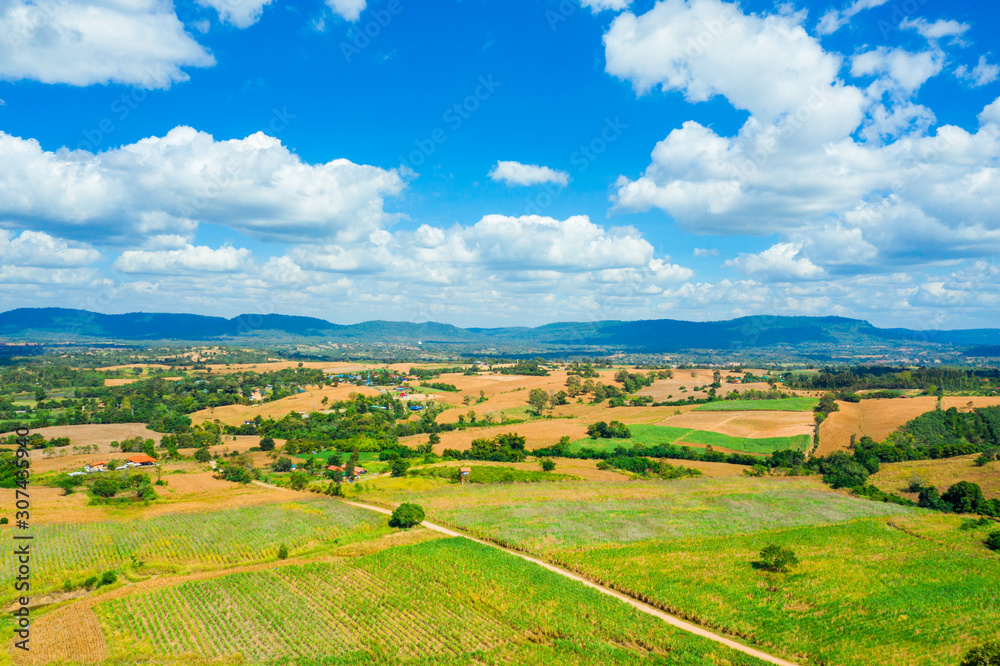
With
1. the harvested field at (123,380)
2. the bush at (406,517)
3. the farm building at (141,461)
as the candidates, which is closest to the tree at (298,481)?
the bush at (406,517)

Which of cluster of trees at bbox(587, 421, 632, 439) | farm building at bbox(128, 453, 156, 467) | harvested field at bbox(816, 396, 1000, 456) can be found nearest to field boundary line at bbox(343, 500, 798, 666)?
cluster of trees at bbox(587, 421, 632, 439)

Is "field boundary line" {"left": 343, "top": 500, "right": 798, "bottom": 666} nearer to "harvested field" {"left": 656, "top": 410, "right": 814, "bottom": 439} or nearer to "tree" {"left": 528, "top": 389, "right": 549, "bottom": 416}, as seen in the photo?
"harvested field" {"left": 656, "top": 410, "right": 814, "bottom": 439}

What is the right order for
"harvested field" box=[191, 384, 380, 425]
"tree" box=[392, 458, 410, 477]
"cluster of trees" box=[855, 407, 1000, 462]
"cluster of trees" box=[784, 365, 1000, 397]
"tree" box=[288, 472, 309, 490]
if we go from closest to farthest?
1. "tree" box=[288, 472, 309, 490]
2. "tree" box=[392, 458, 410, 477]
3. "cluster of trees" box=[855, 407, 1000, 462]
4. "harvested field" box=[191, 384, 380, 425]
5. "cluster of trees" box=[784, 365, 1000, 397]

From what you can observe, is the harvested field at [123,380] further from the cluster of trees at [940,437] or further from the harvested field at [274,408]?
the cluster of trees at [940,437]

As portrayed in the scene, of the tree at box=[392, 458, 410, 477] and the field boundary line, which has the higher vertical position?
the field boundary line

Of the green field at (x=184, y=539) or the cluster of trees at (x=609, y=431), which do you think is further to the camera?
the cluster of trees at (x=609, y=431)

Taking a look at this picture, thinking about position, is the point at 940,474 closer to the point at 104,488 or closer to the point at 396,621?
the point at 396,621
